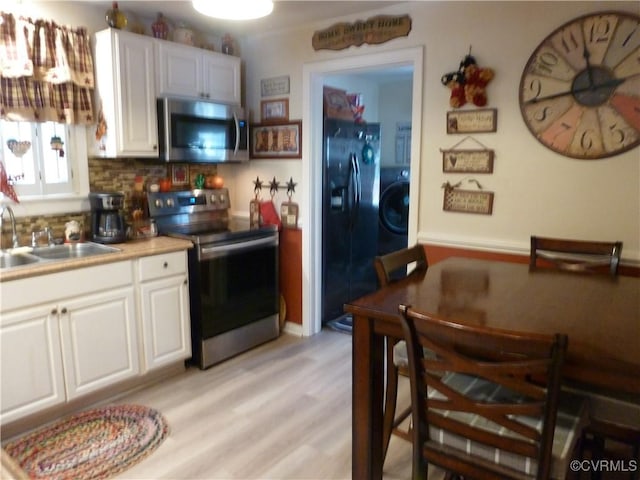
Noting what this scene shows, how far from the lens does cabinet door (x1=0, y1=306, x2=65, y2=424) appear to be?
7.27 ft

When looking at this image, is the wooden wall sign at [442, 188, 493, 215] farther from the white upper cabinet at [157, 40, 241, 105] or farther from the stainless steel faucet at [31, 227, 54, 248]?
the stainless steel faucet at [31, 227, 54, 248]

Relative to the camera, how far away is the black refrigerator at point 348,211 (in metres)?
3.78

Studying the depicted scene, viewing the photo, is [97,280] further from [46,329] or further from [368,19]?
[368,19]

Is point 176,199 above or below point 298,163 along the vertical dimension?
below

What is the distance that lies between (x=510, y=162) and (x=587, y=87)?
20.4 inches

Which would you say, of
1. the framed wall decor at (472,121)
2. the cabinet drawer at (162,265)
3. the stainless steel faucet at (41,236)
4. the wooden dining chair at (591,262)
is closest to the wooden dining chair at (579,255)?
the wooden dining chair at (591,262)

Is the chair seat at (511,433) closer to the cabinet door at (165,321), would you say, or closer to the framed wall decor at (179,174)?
the cabinet door at (165,321)

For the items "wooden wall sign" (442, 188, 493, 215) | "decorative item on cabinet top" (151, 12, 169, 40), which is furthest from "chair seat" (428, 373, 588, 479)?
"decorative item on cabinet top" (151, 12, 169, 40)

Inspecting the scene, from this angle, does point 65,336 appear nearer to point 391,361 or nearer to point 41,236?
point 41,236

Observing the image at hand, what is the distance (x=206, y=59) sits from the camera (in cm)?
330

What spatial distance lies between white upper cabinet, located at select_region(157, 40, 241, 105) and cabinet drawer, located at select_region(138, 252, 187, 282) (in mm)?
1075

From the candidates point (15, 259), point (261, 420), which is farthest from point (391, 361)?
point (15, 259)

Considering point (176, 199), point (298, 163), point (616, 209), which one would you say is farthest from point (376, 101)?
point (616, 209)

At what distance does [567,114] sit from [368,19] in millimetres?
1396
